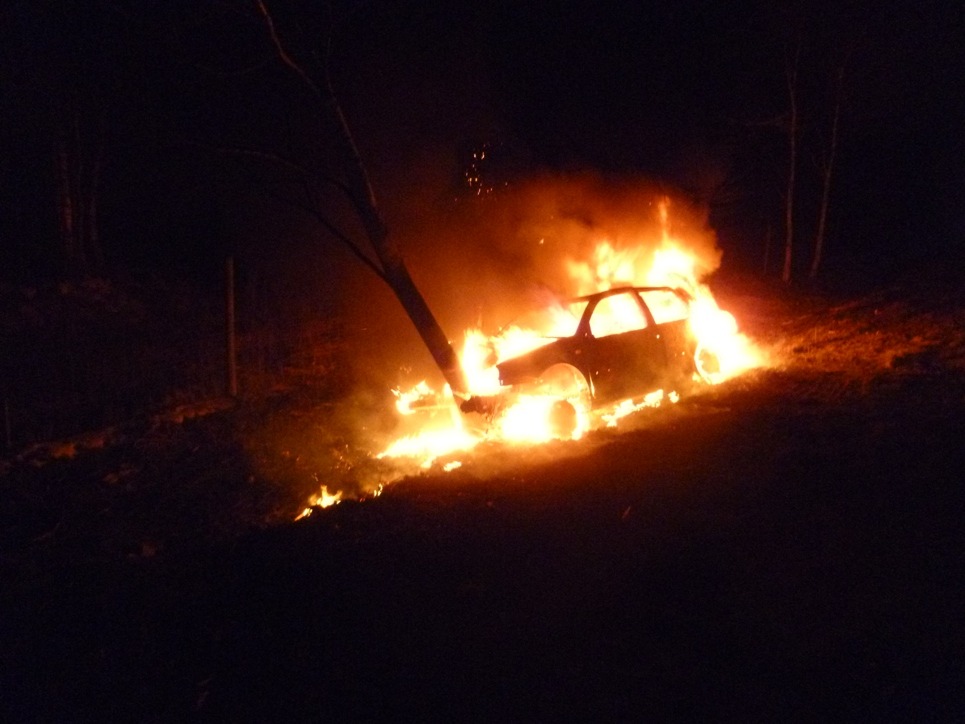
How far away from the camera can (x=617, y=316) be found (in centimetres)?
976

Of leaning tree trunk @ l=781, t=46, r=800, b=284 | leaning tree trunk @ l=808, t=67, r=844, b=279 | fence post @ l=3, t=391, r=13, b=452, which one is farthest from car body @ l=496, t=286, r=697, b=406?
leaning tree trunk @ l=808, t=67, r=844, b=279

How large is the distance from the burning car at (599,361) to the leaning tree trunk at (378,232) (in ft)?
4.63

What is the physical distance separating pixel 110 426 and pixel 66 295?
569 centimetres

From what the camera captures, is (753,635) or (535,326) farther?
(535,326)

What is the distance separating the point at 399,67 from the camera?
1329cm

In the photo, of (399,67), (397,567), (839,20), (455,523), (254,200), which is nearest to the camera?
(397,567)

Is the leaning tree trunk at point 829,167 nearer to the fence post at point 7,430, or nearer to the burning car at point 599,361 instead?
the burning car at point 599,361

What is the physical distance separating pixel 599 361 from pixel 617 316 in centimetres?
136

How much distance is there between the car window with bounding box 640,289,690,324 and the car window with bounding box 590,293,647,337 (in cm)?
86

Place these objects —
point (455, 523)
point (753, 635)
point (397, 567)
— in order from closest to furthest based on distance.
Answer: point (753, 635) < point (397, 567) < point (455, 523)

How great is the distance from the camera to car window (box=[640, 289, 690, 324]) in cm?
1052

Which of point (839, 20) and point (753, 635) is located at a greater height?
point (839, 20)

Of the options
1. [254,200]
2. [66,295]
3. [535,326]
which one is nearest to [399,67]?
[254,200]

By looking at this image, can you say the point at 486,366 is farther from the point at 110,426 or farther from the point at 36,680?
the point at 36,680
